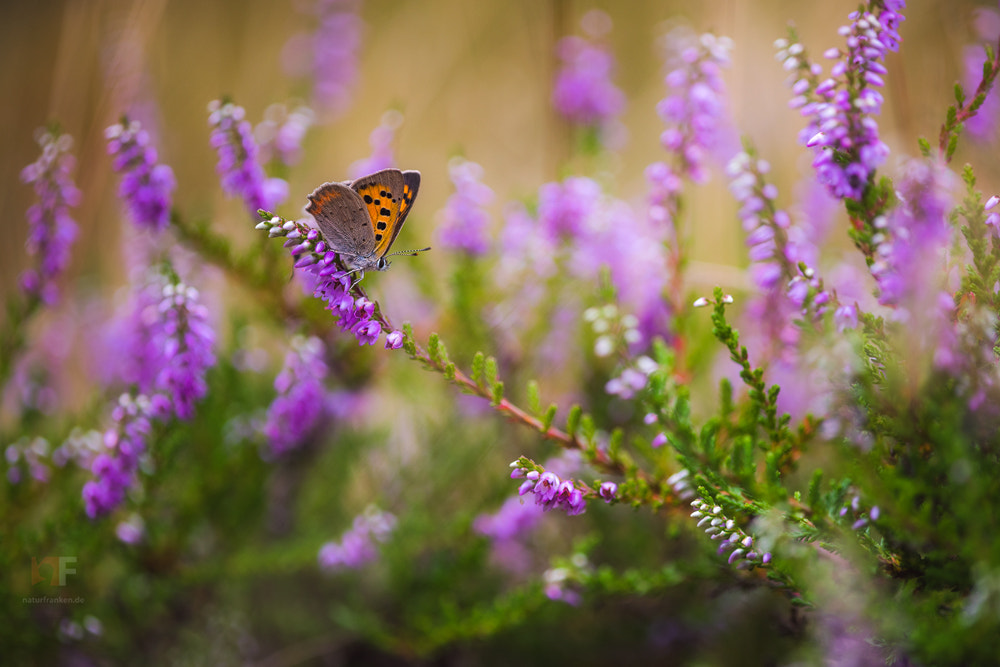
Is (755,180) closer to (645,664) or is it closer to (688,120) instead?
(688,120)

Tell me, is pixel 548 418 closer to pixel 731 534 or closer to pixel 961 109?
pixel 731 534

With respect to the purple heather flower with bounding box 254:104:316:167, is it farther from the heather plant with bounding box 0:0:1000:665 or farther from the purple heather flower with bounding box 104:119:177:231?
the purple heather flower with bounding box 104:119:177:231

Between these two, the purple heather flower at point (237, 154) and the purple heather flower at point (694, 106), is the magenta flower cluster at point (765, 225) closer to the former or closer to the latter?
the purple heather flower at point (694, 106)

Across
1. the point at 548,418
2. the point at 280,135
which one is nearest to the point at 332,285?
the point at 548,418

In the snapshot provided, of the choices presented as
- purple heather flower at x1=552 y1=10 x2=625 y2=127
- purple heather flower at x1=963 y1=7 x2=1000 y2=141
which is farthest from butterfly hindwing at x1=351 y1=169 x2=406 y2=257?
purple heather flower at x1=963 y1=7 x2=1000 y2=141

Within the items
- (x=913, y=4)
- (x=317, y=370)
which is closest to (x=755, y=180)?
(x=317, y=370)

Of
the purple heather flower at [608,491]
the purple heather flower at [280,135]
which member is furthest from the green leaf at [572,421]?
the purple heather flower at [280,135]

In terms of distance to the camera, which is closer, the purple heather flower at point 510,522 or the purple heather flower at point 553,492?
the purple heather flower at point 553,492
